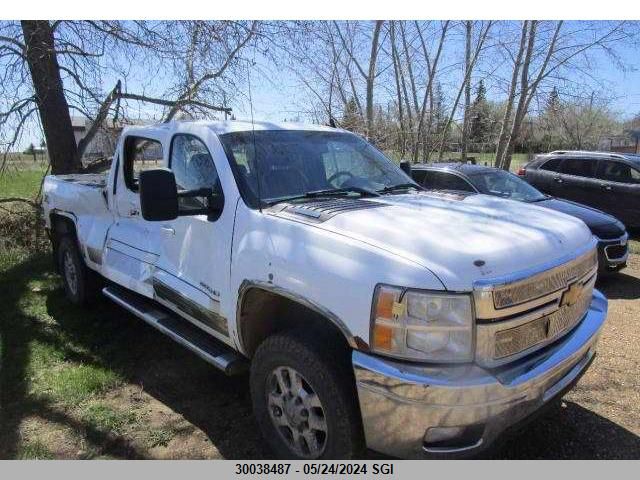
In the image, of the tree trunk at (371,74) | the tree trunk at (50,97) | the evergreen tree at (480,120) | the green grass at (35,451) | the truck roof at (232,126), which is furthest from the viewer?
the evergreen tree at (480,120)

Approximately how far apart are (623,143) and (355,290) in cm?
4418

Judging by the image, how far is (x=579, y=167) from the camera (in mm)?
10609

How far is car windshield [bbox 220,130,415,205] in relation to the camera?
10.7 feet

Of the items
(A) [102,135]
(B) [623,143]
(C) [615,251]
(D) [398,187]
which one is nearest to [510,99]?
(C) [615,251]

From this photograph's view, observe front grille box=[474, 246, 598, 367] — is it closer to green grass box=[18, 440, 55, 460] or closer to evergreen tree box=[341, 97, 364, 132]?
green grass box=[18, 440, 55, 460]

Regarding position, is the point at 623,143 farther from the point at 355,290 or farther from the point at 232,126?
the point at 355,290

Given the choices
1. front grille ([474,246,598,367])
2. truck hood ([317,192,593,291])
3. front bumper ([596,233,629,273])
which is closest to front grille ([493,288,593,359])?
front grille ([474,246,598,367])

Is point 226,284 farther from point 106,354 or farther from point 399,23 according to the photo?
point 399,23

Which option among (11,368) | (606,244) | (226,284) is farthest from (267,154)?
(606,244)

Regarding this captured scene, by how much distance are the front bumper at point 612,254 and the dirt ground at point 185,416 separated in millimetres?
2240

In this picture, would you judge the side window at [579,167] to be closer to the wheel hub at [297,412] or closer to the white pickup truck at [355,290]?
the white pickup truck at [355,290]

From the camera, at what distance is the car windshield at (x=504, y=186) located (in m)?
7.59

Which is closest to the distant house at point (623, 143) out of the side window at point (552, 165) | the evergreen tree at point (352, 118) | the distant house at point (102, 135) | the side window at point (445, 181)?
the evergreen tree at point (352, 118)

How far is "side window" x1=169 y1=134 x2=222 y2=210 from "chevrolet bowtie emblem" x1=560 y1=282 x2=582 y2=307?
6.98 ft
